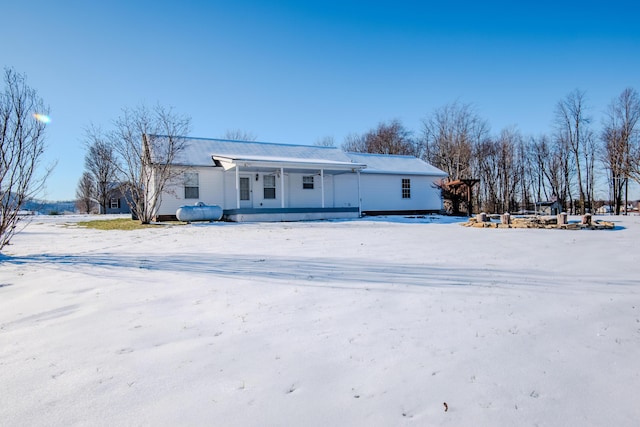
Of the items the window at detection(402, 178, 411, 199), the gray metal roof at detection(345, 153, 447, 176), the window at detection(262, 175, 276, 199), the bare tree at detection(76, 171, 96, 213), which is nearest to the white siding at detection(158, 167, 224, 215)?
the window at detection(262, 175, 276, 199)

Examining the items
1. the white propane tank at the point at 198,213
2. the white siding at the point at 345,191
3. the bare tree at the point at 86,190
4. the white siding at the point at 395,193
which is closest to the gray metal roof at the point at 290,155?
the white siding at the point at 395,193

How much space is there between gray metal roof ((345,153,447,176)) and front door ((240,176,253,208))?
6921mm

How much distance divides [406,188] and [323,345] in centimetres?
2023

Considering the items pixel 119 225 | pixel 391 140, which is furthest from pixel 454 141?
pixel 119 225

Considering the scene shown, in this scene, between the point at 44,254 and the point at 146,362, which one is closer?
the point at 146,362

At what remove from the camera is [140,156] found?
15.2m

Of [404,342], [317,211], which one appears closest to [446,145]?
[317,211]

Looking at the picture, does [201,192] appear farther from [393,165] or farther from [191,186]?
[393,165]

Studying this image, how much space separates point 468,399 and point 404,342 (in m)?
0.69

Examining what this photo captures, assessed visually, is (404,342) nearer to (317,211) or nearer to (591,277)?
(591,277)

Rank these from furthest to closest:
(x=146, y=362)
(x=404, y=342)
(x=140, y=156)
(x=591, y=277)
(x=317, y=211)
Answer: (x=317, y=211) → (x=140, y=156) → (x=591, y=277) → (x=404, y=342) → (x=146, y=362)

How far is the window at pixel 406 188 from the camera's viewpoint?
2169 centimetres

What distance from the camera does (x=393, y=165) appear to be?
22.1 meters

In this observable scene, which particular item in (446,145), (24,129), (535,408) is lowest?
(535,408)
